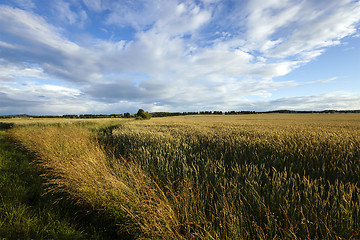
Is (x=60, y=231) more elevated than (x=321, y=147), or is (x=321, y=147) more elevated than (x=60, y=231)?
(x=321, y=147)

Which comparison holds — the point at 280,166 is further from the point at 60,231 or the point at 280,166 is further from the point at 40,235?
the point at 40,235

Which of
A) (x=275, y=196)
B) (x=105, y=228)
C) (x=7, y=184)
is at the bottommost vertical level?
(x=105, y=228)

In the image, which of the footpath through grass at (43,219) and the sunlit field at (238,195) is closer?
the sunlit field at (238,195)

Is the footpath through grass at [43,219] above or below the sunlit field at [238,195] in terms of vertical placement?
below

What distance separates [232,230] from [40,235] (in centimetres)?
337

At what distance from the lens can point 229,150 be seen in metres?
5.36

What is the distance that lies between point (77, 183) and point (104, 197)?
1.20 meters

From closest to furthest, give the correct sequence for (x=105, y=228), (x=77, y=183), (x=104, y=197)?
(x=105, y=228), (x=104, y=197), (x=77, y=183)

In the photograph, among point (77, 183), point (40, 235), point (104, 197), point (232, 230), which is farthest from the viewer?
point (77, 183)

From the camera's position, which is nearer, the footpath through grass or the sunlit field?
the sunlit field

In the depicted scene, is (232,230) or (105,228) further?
(105,228)

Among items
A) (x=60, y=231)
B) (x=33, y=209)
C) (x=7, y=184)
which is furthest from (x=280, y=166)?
(x=7, y=184)

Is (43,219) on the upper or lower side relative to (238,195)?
lower

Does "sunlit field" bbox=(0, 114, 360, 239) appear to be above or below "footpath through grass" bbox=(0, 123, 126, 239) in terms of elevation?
above
